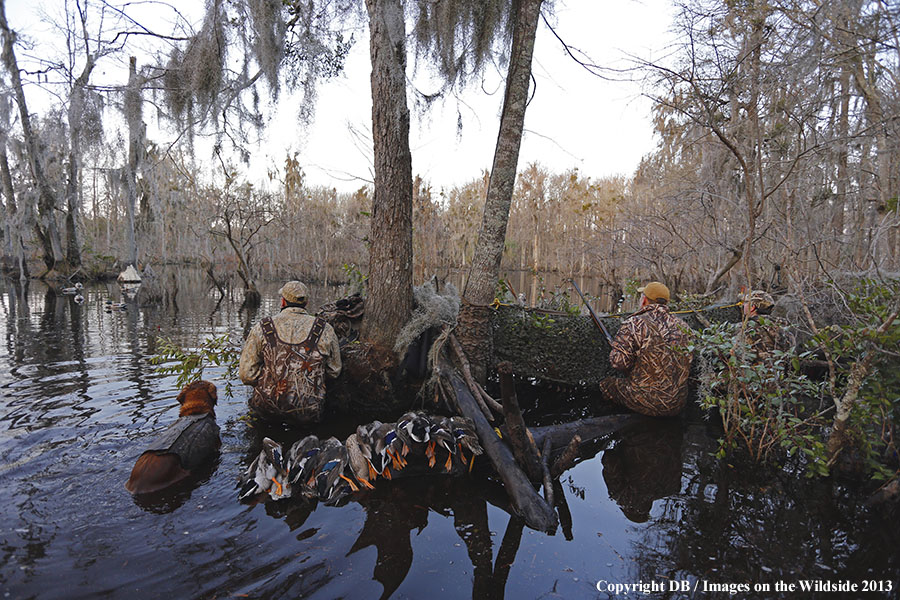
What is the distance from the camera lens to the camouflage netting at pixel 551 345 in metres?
6.72

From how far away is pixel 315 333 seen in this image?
5.41 meters

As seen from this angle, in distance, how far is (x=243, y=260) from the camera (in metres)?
20.2

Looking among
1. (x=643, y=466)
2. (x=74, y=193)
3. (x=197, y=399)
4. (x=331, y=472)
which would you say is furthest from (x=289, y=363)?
(x=74, y=193)

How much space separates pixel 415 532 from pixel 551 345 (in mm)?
3848

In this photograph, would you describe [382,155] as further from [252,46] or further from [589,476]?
[589,476]

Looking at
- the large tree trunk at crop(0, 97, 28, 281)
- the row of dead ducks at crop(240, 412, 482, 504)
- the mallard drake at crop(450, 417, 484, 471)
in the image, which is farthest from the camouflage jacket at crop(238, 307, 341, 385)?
the large tree trunk at crop(0, 97, 28, 281)

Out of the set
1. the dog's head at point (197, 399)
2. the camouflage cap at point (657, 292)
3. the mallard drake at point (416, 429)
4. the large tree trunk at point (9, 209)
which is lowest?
the mallard drake at point (416, 429)

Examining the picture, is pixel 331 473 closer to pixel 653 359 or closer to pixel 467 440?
pixel 467 440

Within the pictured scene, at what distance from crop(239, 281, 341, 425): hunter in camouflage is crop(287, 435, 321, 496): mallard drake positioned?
124 centimetres

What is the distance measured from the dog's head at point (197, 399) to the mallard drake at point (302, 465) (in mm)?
1443

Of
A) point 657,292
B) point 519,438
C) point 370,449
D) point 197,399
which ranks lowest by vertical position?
point 370,449

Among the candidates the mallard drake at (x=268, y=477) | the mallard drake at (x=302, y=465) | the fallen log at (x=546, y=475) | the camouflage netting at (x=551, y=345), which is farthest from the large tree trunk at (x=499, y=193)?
the mallard drake at (x=268, y=477)

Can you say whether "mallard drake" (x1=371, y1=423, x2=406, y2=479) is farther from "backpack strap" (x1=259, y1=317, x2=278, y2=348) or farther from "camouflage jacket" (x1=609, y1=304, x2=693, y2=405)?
"camouflage jacket" (x1=609, y1=304, x2=693, y2=405)

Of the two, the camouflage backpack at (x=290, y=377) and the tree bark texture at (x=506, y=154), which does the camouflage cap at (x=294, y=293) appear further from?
the tree bark texture at (x=506, y=154)
